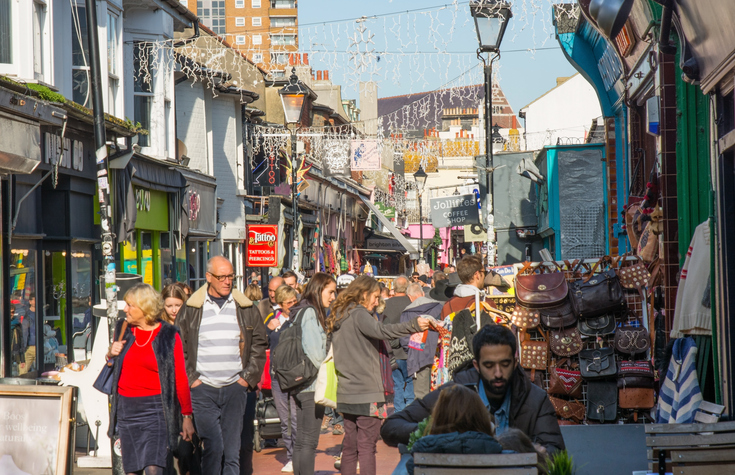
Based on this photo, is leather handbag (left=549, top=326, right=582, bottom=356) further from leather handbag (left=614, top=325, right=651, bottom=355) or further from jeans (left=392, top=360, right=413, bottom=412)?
jeans (left=392, top=360, right=413, bottom=412)

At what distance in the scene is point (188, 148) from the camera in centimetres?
2309

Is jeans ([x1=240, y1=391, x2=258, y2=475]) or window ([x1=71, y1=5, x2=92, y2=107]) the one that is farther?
window ([x1=71, y1=5, x2=92, y2=107])

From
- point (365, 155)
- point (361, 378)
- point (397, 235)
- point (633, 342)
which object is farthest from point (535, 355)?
point (397, 235)

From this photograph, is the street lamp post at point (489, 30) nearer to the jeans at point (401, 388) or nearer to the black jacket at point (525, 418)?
the jeans at point (401, 388)

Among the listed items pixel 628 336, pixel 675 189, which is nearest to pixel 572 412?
pixel 628 336

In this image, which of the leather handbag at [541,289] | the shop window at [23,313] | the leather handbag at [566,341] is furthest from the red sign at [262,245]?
the leather handbag at [566,341]

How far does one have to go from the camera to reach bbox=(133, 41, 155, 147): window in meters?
17.6

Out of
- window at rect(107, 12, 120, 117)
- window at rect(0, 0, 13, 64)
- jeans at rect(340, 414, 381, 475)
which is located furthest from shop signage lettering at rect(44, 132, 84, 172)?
jeans at rect(340, 414, 381, 475)

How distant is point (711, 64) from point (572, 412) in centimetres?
375

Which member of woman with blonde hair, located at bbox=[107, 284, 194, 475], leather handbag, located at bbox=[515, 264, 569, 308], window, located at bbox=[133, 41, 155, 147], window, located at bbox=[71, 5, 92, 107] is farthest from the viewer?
window, located at bbox=[133, 41, 155, 147]

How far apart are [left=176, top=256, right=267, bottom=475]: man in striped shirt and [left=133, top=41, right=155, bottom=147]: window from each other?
412 inches

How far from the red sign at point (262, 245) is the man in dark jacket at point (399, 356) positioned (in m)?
11.5

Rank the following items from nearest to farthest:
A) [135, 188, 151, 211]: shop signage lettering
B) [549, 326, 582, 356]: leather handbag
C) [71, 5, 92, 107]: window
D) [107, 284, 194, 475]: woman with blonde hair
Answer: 1. [107, 284, 194, 475]: woman with blonde hair
2. [549, 326, 582, 356]: leather handbag
3. [71, 5, 92, 107]: window
4. [135, 188, 151, 211]: shop signage lettering

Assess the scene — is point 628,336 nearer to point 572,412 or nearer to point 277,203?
point 572,412
